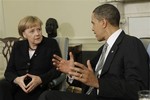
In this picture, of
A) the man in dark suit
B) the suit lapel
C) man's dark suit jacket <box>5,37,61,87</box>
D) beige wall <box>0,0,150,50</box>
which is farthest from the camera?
beige wall <box>0,0,150,50</box>

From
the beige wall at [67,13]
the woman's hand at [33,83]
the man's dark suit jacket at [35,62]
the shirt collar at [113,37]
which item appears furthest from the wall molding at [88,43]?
the shirt collar at [113,37]

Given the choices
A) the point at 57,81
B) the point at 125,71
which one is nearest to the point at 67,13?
the point at 57,81

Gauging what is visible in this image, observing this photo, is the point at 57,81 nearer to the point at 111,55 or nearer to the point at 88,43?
the point at 111,55

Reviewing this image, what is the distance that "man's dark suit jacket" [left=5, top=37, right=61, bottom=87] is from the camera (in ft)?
8.54

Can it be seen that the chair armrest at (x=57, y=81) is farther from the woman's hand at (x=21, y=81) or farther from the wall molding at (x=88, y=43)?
the wall molding at (x=88, y=43)

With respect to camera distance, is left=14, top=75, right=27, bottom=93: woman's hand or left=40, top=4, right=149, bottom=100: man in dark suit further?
left=14, top=75, right=27, bottom=93: woman's hand

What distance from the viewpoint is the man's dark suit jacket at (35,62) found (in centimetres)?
260

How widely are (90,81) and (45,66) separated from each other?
0.95 m

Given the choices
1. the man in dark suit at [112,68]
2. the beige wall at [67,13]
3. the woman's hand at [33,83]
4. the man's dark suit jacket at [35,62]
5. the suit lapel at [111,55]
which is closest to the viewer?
the man in dark suit at [112,68]

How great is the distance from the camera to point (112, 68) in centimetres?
194

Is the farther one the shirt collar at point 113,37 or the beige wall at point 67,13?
the beige wall at point 67,13

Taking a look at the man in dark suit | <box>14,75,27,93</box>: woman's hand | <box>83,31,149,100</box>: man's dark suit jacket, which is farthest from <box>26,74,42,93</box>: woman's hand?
<box>83,31,149,100</box>: man's dark suit jacket

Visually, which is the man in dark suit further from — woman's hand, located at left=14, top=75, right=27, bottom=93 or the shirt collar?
woman's hand, located at left=14, top=75, right=27, bottom=93

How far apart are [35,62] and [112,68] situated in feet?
2.96
